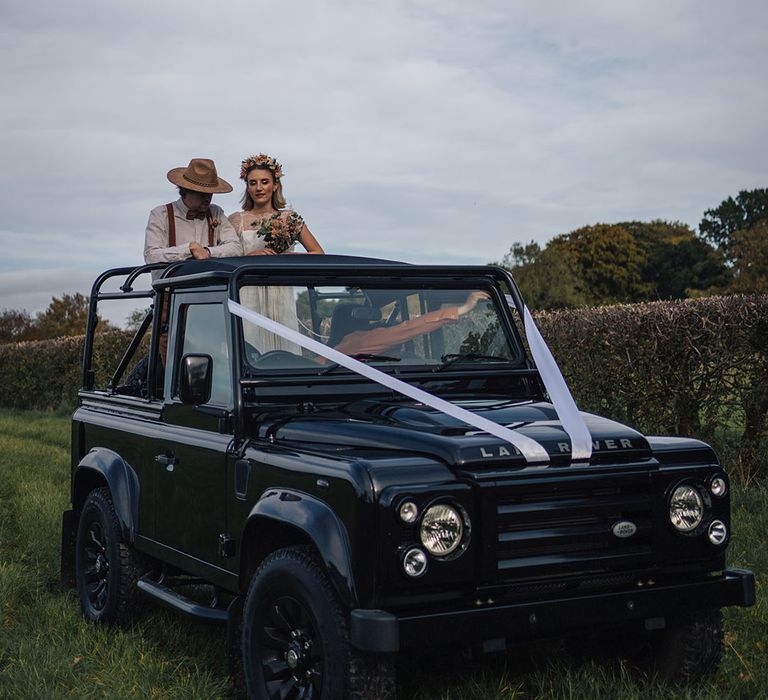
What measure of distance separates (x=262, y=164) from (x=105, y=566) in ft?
10.3

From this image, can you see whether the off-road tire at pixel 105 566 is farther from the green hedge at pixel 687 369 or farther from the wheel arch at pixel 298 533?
the green hedge at pixel 687 369

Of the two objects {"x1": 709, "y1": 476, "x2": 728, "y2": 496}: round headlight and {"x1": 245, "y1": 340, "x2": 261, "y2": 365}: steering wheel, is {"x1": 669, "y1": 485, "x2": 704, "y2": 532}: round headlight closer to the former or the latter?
{"x1": 709, "y1": 476, "x2": 728, "y2": 496}: round headlight

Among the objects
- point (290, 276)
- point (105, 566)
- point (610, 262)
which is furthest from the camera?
point (610, 262)

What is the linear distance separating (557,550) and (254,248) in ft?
13.3

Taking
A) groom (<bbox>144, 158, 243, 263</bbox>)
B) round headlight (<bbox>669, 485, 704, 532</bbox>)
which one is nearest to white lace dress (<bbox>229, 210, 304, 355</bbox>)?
round headlight (<bbox>669, 485, 704, 532</bbox>)

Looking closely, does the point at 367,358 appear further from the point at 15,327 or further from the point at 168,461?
the point at 15,327

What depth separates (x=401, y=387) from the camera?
4730mm

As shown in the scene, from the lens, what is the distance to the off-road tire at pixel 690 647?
457cm

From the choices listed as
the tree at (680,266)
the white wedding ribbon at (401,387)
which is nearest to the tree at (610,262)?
the tree at (680,266)

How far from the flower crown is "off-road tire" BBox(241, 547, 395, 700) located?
13.8ft

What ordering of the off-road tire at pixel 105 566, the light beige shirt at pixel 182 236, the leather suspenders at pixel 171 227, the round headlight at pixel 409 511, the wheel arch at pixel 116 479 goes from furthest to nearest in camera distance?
the leather suspenders at pixel 171 227
the light beige shirt at pixel 182 236
the off-road tire at pixel 105 566
the wheel arch at pixel 116 479
the round headlight at pixel 409 511

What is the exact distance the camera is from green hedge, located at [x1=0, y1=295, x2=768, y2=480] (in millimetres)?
9602

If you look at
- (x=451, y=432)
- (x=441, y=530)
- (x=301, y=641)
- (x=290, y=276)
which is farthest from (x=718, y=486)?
(x=290, y=276)

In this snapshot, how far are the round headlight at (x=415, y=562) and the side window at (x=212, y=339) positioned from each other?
4.92 ft
